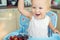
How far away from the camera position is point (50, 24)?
3.86 feet

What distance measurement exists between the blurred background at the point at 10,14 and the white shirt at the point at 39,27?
0.29 feet

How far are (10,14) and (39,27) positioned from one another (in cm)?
23

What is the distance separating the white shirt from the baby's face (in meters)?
0.04

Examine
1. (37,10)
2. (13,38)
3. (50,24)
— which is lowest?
(13,38)

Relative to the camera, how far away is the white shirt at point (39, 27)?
3.81 ft

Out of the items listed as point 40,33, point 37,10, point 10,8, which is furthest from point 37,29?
point 10,8

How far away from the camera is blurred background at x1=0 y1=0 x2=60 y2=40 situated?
1.16m

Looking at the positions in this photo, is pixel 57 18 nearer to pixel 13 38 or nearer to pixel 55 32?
pixel 55 32

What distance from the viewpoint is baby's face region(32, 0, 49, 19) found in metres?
1.13

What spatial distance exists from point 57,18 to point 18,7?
0.29 m

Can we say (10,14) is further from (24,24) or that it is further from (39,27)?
(39,27)

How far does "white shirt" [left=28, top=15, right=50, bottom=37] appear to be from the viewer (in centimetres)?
116

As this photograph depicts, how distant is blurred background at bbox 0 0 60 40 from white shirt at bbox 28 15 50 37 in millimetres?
89

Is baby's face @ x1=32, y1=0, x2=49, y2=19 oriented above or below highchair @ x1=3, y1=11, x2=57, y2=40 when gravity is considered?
above
